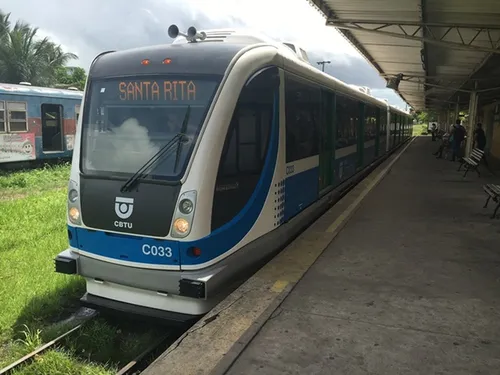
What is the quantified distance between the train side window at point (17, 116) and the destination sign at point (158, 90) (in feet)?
40.4

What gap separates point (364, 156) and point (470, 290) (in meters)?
9.12

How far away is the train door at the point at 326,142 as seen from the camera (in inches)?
316

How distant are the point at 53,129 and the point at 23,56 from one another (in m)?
27.1

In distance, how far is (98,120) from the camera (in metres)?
4.88

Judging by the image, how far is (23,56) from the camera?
40.9 meters

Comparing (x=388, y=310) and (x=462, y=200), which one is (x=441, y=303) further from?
(x=462, y=200)

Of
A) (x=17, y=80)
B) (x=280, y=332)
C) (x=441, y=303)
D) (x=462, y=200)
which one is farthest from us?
(x=17, y=80)

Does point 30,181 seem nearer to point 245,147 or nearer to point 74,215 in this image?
point 74,215

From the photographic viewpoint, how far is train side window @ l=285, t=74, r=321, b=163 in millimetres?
6047

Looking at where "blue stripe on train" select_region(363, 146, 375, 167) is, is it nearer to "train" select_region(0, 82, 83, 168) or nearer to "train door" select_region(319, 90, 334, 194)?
"train door" select_region(319, 90, 334, 194)

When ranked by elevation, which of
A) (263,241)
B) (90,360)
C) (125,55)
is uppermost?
(125,55)

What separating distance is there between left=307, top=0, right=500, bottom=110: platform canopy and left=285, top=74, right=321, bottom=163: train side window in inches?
175

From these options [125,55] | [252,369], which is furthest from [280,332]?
[125,55]

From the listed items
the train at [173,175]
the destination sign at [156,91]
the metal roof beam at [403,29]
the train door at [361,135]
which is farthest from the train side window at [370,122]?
the destination sign at [156,91]
